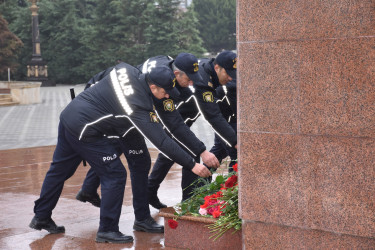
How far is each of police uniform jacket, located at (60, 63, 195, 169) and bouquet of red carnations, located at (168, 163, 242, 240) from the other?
330mm

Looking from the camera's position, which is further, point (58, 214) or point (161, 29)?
point (161, 29)

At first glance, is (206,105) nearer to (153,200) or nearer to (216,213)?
(153,200)

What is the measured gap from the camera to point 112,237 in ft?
16.8

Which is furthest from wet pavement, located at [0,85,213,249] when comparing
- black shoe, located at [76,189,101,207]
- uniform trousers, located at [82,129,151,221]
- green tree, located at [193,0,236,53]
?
green tree, located at [193,0,236,53]

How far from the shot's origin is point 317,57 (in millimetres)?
3926

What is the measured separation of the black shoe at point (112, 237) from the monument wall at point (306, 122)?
3.99 feet

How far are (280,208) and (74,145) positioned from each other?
192 centimetres

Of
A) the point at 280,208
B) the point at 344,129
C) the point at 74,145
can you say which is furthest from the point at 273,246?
the point at 74,145

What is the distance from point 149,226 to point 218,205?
0.95 m

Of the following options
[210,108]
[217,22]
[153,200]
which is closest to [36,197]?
[153,200]

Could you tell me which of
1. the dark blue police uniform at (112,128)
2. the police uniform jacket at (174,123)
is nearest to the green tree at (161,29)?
the police uniform jacket at (174,123)

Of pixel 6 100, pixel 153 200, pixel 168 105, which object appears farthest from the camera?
pixel 6 100

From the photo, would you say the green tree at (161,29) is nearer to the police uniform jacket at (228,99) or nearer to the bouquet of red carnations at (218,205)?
the police uniform jacket at (228,99)

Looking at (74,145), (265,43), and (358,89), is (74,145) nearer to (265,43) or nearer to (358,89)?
(265,43)
